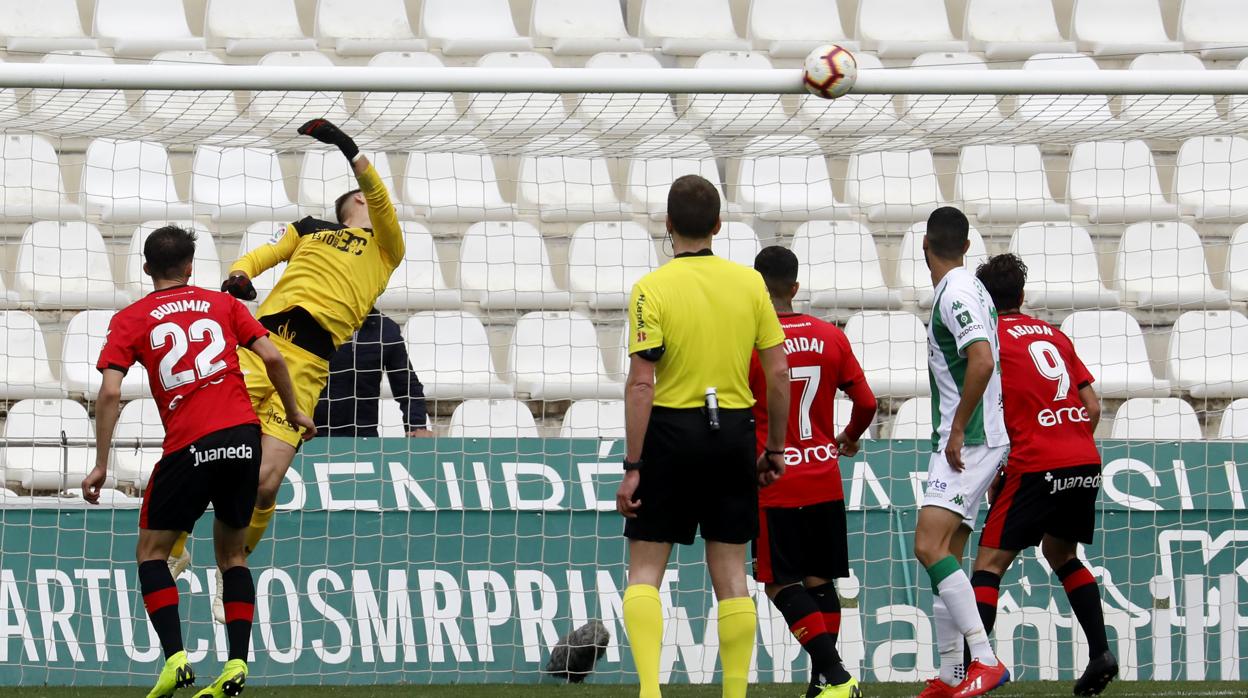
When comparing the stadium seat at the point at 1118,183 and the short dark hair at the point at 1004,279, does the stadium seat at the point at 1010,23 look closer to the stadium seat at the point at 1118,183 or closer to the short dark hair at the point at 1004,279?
the stadium seat at the point at 1118,183

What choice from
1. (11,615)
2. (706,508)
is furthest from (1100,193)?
(11,615)

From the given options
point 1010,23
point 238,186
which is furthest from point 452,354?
point 1010,23

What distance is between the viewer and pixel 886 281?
929cm

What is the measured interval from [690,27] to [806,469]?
5.82 m

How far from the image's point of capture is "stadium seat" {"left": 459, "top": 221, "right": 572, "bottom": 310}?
28.8ft

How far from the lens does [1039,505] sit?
5.91 m

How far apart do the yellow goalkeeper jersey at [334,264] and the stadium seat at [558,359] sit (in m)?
2.11

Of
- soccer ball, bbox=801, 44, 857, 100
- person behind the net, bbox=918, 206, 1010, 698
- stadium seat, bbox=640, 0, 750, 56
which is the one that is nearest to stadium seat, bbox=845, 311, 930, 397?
soccer ball, bbox=801, 44, 857, 100

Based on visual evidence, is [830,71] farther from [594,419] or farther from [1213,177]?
[1213,177]

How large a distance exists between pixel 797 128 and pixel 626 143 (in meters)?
1.28

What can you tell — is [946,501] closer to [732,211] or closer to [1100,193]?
[732,211]

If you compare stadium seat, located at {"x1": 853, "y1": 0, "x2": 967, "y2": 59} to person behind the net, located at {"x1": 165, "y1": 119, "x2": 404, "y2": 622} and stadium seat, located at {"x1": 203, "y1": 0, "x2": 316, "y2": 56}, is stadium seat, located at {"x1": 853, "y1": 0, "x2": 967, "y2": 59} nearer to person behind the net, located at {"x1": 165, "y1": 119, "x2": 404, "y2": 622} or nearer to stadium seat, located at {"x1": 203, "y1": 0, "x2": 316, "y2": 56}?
stadium seat, located at {"x1": 203, "y1": 0, "x2": 316, "y2": 56}

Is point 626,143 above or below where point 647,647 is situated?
above

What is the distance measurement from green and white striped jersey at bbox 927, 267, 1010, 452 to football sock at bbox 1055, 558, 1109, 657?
851 mm
